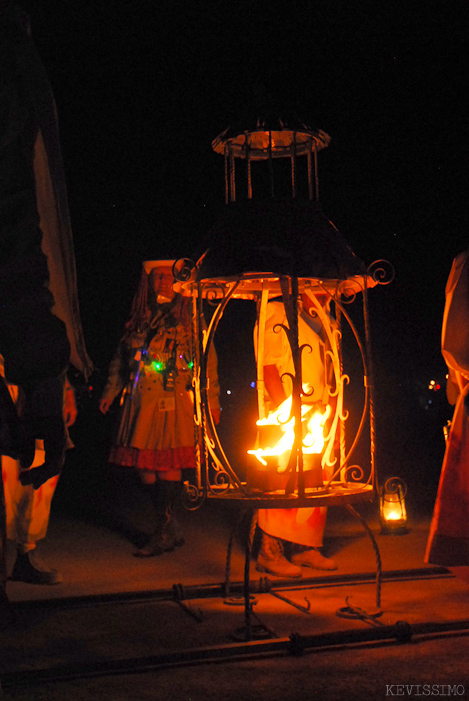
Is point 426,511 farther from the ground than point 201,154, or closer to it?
closer to it

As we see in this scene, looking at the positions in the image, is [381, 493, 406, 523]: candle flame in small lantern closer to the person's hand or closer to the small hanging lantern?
the small hanging lantern

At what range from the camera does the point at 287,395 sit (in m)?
4.76

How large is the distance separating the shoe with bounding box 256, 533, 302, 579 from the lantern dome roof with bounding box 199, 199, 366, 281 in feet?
6.12

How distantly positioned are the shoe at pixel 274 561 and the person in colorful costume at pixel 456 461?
0.99 m

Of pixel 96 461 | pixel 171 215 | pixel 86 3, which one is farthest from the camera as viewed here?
pixel 96 461

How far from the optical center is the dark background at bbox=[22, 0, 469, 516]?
533 cm

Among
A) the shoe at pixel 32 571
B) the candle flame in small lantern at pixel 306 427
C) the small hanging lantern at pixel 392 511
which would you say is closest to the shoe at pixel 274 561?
the candle flame in small lantern at pixel 306 427

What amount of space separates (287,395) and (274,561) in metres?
1.03

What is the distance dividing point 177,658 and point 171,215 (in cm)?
708

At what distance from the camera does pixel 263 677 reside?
3.07 m

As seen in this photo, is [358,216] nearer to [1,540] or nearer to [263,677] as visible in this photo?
[263,677]

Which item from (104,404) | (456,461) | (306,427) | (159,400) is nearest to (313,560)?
(306,427)

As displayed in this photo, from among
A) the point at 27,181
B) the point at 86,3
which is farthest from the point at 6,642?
the point at 86,3

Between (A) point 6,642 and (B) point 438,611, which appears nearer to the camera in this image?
(A) point 6,642
